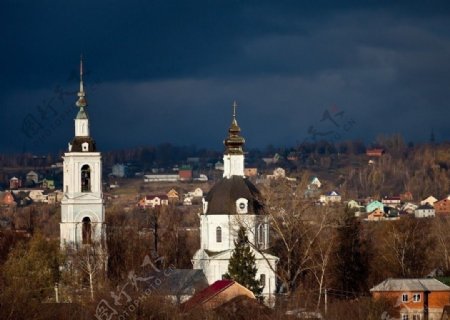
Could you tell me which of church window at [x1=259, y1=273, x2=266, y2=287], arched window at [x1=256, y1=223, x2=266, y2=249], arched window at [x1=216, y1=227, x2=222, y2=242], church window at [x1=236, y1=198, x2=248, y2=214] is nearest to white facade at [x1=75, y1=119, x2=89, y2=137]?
arched window at [x1=216, y1=227, x2=222, y2=242]

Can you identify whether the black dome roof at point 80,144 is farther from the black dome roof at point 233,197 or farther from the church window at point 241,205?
the church window at point 241,205

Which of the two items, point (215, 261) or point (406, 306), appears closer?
point (406, 306)

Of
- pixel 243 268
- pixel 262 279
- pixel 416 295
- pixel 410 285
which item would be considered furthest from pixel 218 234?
pixel 416 295

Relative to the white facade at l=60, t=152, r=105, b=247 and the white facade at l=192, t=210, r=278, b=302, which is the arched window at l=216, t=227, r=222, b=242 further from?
the white facade at l=60, t=152, r=105, b=247

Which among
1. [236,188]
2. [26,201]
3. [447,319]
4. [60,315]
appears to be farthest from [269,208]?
[26,201]

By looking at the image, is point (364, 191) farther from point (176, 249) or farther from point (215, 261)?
point (215, 261)

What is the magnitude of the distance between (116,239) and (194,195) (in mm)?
91387

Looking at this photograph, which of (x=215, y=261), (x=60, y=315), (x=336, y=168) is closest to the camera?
(x=60, y=315)

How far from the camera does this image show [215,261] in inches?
2313

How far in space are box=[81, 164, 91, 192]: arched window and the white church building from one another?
15.9 ft

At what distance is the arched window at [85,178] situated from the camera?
204 feet

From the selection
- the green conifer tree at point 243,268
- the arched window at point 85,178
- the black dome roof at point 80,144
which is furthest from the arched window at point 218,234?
the black dome roof at point 80,144

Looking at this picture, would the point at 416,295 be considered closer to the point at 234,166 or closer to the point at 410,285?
the point at 410,285

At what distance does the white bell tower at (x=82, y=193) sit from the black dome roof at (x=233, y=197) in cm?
439
